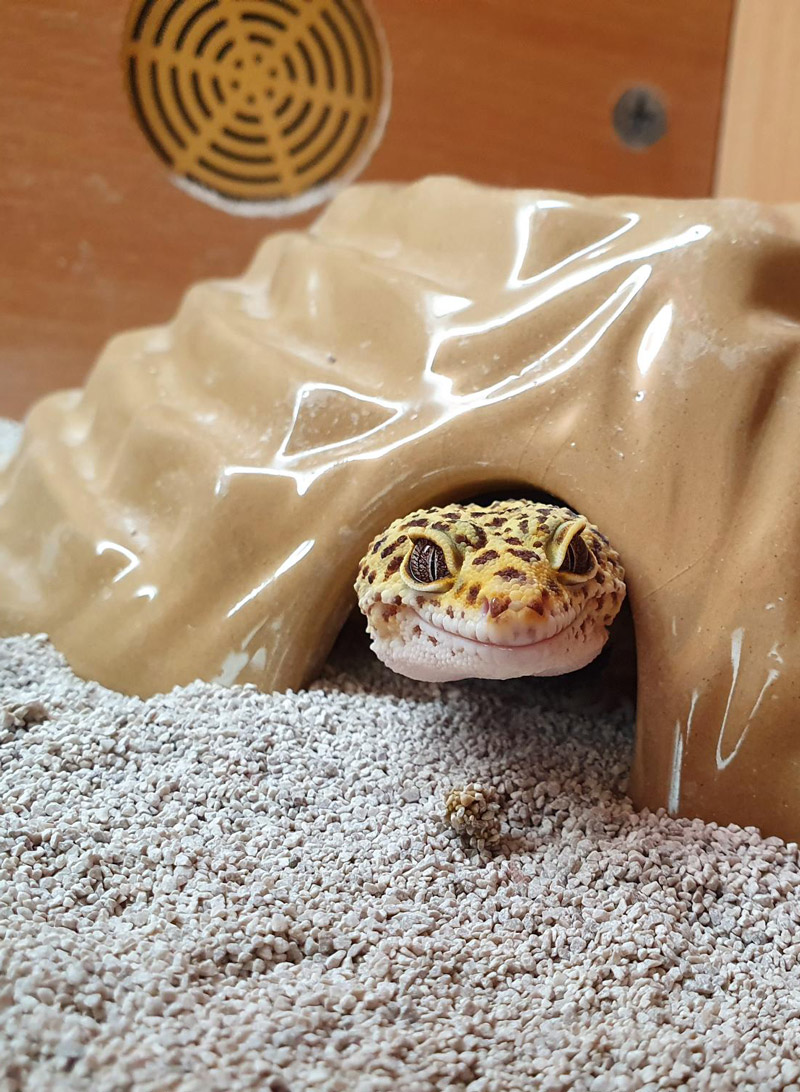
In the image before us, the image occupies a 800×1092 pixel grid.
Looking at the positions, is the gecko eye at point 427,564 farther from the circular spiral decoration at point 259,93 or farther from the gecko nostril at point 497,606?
the circular spiral decoration at point 259,93

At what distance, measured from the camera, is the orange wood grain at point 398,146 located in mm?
1933

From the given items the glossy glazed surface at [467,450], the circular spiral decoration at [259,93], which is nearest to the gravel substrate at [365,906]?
the glossy glazed surface at [467,450]

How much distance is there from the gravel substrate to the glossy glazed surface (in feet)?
0.38

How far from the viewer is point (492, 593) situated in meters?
0.93

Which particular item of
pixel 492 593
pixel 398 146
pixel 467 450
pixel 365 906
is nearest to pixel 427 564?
pixel 492 593

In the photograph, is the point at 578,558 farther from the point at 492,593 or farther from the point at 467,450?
the point at 467,450

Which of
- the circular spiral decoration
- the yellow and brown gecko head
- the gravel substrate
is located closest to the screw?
the circular spiral decoration

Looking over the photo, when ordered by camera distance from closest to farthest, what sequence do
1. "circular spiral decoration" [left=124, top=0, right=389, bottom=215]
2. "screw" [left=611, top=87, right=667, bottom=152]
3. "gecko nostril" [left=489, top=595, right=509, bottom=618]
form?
"gecko nostril" [left=489, top=595, right=509, bottom=618] → "circular spiral decoration" [left=124, top=0, right=389, bottom=215] → "screw" [left=611, top=87, right=667, bottom=152]

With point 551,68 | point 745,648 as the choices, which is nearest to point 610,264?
point 745,648

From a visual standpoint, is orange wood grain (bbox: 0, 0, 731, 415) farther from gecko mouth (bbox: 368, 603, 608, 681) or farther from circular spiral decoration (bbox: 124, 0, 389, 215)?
gecko mouth (bbox: 368, 603, 608, 681)

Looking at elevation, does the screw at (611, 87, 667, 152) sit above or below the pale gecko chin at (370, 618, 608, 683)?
above

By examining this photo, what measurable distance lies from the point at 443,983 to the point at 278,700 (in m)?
0.49

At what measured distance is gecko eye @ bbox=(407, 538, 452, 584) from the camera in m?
1.00

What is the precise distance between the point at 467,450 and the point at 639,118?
4.82ft
